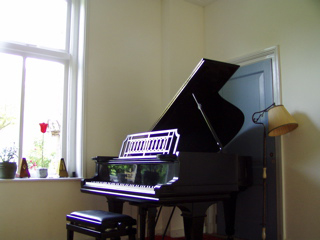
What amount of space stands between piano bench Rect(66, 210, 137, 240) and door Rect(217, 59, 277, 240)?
177cm

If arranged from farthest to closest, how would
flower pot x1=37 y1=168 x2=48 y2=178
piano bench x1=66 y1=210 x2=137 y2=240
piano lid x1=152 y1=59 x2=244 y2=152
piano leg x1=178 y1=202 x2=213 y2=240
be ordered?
flower pot x1=37 y1=168 x2=48 y2=178 < piano lid x1=152 y1=59 x2=244 y2=152 < piano leg x1=178 y1=202 x2=213 y2=240 < piano bench x1=66 y1=210 x2=137 y2=240

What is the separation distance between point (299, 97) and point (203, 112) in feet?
3.82

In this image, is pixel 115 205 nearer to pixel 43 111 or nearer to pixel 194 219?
pixel 194 219

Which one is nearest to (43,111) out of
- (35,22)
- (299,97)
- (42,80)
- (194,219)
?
(42,80)

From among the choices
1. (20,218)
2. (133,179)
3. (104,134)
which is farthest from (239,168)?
(20,218)

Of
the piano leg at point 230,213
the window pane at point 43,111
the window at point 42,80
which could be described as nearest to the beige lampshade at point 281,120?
the piano leg at point 230,213

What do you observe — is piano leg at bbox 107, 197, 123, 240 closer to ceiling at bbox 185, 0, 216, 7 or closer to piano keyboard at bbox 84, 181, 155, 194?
piano keyboard at bbox 84, 181, 155, 194

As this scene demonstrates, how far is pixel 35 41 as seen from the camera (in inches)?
153

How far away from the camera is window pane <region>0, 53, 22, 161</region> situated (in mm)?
3590

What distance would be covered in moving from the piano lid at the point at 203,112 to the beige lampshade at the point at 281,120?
0.32 meters

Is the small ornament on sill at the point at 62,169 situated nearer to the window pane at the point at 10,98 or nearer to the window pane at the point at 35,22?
the window pane at the point at 10,98

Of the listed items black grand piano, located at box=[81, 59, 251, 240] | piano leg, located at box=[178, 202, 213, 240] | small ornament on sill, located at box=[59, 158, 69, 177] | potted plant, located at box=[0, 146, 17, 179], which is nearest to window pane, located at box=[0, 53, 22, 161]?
potted plant, located at box=[0, 146, 17, 179]

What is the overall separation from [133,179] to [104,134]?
3.85 ft

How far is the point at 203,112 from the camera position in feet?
10.1
